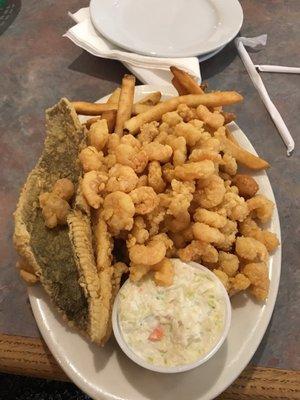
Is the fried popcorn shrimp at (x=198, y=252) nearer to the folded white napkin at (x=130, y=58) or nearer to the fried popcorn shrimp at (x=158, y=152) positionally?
the fried popcorn shrimp at (x=158, y=152)

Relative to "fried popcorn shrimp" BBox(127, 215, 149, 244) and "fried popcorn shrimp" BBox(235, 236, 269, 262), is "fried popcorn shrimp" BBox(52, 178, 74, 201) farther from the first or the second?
"fried popcorn shrimp" BBox(235, 236, 269, 262)

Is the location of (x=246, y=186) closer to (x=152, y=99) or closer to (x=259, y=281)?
(x=259, y=281)

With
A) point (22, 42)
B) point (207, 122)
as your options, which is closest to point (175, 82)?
point (207, 122)

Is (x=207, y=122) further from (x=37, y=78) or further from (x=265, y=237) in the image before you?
(x=37, y=78)

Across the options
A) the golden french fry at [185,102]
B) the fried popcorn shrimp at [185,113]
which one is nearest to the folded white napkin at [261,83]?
the golden french fry at [185,102]

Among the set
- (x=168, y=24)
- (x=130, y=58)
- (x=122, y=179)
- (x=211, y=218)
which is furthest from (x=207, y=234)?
(x=168, y=24)

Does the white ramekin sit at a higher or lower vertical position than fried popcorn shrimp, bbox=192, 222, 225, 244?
lower

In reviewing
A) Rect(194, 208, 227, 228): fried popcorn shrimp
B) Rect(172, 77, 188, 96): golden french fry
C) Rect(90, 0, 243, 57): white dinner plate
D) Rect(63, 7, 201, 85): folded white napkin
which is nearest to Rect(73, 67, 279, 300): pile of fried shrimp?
Rect(194, 208, 227, 228): fried popcorn shrimp
